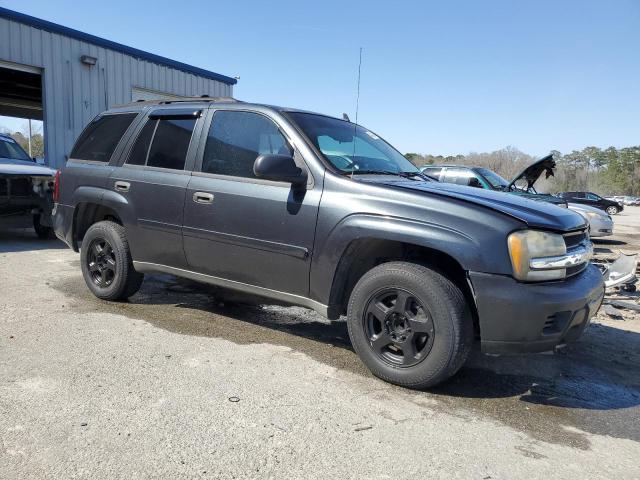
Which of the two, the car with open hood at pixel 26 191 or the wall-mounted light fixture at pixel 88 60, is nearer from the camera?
the car with open hood at pixel 26 191

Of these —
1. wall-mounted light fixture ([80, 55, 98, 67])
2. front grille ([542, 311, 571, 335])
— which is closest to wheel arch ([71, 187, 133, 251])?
front grille ([542, 311, 571, 335])

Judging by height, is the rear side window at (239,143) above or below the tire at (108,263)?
above

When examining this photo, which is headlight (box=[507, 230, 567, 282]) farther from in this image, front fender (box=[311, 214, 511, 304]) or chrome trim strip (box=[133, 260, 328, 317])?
chrome trim strip (box=[133, 260, 328, 317])

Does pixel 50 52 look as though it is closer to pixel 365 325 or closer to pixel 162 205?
pixel 162 205

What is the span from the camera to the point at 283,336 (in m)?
4.23

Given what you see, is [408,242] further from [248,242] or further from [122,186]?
[122,186]

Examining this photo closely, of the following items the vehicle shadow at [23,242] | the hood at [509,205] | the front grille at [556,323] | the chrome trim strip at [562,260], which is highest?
the hood at [509,205]

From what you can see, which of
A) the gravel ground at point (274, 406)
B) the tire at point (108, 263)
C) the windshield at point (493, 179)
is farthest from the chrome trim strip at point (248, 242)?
the windshield at point (493, 179)

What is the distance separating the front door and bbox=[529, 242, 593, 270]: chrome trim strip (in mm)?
1463

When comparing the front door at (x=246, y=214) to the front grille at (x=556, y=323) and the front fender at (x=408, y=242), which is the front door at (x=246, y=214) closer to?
the front fender at (x=408, y=242)

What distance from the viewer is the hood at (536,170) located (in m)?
8.95

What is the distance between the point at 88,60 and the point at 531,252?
40.9 feet

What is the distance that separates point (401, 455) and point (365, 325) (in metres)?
1.03

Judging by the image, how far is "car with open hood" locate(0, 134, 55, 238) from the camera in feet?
26.2
